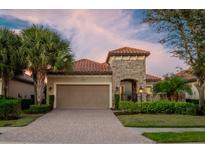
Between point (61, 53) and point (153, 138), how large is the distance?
10502 millimetres

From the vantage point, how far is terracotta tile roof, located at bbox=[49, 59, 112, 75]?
22741 millimetres

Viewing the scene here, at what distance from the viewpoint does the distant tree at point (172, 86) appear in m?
20.0

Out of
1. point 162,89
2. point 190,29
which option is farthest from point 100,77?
point 190,29

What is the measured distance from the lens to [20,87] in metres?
23.8

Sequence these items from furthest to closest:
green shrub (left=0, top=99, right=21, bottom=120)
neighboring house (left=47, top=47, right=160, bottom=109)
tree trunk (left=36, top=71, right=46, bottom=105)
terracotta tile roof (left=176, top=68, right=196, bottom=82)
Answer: neighboring house (left=47, top=47, right=160, bottom=109)
tree trunk (left=36, top=71, right=46, bottom=105)
terracotta tile roof (left=176, top=68, right=196, bottom=82)
green shrub (left=0, top=99, right=21, bottom=120)

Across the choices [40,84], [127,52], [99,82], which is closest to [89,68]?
[99,82]

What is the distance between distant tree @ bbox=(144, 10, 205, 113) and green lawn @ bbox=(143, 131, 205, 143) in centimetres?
621

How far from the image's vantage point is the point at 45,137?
34.8 ft

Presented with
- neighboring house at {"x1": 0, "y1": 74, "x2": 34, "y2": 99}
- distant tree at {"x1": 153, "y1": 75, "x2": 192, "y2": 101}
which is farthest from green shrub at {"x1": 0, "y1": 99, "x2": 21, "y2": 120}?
distant tree at {"x1": 153, "y1": 75, "x2": 192, "y2": 101}

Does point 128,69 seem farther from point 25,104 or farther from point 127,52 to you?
point 25,104

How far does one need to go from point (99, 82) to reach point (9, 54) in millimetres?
6510

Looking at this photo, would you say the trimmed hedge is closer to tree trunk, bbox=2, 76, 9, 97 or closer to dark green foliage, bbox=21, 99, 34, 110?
dark green foliage, bbox=21, 99, 34, 110

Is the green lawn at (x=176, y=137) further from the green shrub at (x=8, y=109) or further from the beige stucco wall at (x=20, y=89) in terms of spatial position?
the beige stucco wall at (x=20, y=89)
